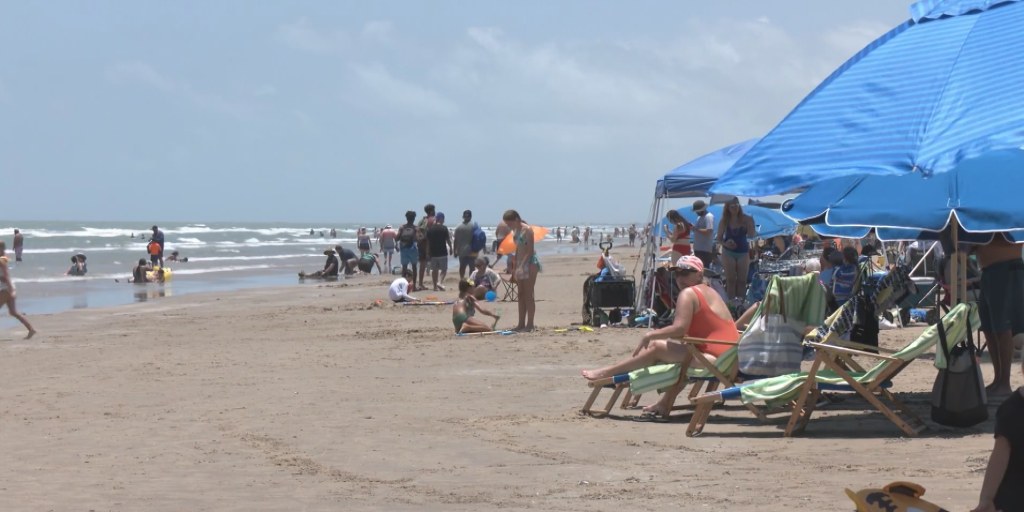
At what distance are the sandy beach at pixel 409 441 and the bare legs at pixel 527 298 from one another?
0.89 meters

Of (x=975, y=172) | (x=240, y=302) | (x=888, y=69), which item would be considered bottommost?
(x=240, y=302)

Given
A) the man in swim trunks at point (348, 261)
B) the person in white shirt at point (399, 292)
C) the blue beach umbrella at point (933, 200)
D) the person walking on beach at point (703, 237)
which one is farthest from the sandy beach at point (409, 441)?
the man in swim trunks at point (348, 261)

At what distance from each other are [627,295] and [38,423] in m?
7.48

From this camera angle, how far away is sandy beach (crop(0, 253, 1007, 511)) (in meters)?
5.65

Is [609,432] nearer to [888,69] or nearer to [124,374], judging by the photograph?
→ [888,69]

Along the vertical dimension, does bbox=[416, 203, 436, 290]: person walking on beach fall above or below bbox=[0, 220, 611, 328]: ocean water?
above

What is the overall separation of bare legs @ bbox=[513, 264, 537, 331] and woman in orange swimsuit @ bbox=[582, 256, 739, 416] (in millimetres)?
5718

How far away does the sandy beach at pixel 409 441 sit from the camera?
5.65 meters

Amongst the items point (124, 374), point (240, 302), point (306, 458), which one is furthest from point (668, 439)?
point (240, 302)

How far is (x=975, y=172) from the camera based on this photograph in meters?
6.65

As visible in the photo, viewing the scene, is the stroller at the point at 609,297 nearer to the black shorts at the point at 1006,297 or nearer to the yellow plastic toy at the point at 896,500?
the black shorts at the point at 1006,297

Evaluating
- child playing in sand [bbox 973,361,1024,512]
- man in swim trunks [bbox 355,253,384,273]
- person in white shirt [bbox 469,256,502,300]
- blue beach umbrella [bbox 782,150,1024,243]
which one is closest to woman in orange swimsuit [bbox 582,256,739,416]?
blue beach umbrella [bbox 782,150,1024,243]

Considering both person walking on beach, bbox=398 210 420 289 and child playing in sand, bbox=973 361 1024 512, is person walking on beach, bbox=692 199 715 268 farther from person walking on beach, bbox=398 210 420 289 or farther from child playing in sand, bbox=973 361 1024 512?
child playing in sand, bbox=973 361 1024 512

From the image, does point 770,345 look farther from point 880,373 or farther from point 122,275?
point 122,275
